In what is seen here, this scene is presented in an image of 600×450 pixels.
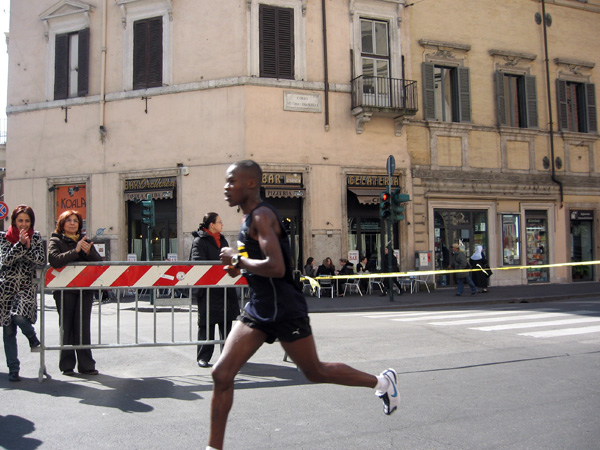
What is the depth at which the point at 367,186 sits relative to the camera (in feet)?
63.6

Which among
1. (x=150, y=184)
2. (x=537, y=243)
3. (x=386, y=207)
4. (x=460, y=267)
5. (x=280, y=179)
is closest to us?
(x=386, y=207)

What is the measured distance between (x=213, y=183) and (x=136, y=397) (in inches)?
523

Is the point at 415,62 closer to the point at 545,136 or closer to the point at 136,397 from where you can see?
the point at 545,136

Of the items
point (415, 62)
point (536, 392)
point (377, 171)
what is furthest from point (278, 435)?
point (415, 62)

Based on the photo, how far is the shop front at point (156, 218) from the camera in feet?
61.3

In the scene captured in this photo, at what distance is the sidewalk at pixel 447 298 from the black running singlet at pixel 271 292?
10.8 metres

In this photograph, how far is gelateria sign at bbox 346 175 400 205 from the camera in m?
19.0

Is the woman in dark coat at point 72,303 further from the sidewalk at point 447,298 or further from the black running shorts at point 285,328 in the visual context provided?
the sidewalk at point 447,298

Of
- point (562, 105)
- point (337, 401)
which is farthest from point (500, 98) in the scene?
point (337, 401)

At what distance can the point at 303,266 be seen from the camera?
61.5 feet

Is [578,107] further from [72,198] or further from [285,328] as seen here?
[285,328]

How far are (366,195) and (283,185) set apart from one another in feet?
9.47

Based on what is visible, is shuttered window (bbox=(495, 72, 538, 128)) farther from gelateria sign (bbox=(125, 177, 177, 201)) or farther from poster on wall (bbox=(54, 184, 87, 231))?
poster on wall (bbox=(54, 184, 87, 231))

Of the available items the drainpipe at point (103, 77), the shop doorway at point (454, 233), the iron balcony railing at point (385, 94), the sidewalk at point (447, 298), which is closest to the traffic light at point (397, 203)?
the sidewalk at point (447, 298)
